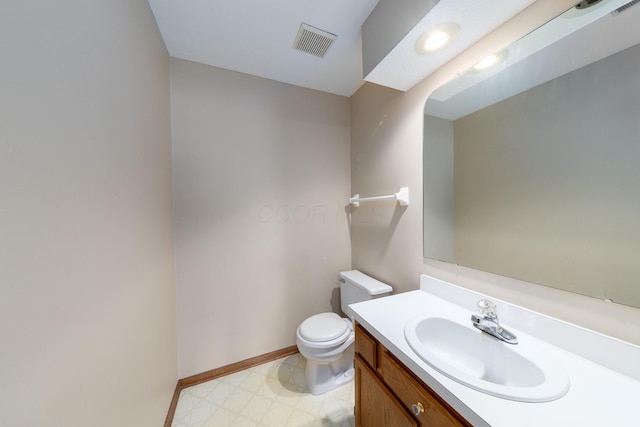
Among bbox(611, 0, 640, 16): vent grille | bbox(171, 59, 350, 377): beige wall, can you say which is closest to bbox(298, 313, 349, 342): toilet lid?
bbox(171, 59, 350, 377): beige wall

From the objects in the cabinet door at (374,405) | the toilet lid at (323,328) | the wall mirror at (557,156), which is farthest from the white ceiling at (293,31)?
the toilet lid at (323,328)

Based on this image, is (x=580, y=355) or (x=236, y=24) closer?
(x=580, y=355)

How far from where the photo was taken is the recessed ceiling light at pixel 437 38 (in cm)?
94

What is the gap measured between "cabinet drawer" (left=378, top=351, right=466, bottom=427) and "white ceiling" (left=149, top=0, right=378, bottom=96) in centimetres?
174

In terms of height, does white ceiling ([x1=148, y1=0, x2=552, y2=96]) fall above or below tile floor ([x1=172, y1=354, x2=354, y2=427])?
above

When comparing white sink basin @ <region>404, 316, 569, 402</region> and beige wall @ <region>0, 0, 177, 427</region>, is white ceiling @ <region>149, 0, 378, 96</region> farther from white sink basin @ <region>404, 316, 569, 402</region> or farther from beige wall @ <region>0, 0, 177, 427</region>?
white sink basin @ <region>404, 316, 569, 402</region>

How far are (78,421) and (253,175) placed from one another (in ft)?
4.73

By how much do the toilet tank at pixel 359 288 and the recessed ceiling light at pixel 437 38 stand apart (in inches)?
55.3

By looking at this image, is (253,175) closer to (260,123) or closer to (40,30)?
(260,123)

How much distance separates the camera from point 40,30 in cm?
49

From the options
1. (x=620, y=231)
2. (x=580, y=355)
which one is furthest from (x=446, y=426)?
(x=620, y=231)

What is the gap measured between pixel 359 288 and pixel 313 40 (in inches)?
68.5

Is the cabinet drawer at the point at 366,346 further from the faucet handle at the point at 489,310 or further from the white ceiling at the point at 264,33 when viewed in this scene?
the white ceiling at the point at 264,33

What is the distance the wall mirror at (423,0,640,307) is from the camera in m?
0.66
